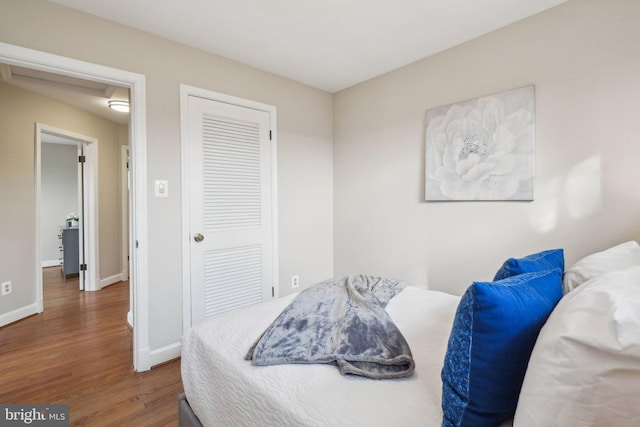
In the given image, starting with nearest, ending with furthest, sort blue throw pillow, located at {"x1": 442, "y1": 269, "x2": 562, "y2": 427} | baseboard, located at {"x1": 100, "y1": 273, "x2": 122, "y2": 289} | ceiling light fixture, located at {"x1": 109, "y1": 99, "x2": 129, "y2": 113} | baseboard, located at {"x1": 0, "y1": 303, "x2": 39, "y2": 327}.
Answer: blue throw pillow, located at {"x1": 442, "y1": 269, "x2": 562, "y2": 427}, baseboard, located at {"x1": 0, "y1": 303, "x2": 39, "y2": 327}, ceiling light fixture, located at {"x1": 109, "y1": 99, "x2": 129, "y2": 113}, baseboard, located at {"x1": 100, "y1": 273, "x2": 122, "y2": 289}

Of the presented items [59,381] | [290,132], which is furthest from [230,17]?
[59,381]

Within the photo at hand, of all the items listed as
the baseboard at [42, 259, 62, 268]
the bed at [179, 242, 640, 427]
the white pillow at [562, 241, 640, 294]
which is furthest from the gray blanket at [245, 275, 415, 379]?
the baseboard at [42, 259, 62, 268]

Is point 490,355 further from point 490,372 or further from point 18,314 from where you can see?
point 18,314

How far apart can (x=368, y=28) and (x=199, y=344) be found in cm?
235

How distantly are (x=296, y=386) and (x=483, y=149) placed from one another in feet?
7.10

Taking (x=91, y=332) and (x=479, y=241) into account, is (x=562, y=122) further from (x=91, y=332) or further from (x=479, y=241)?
(x=91, y=332)

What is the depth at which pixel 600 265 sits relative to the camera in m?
1.33

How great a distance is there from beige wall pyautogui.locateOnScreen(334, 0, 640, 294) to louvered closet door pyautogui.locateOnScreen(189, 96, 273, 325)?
3.34ft

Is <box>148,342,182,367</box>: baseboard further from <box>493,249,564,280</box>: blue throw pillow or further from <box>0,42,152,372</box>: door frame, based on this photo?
<box>493,249,564,280</box>: blue throw pillow

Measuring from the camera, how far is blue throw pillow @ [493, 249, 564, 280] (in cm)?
123

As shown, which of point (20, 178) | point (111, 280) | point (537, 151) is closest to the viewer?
point (537, 151)

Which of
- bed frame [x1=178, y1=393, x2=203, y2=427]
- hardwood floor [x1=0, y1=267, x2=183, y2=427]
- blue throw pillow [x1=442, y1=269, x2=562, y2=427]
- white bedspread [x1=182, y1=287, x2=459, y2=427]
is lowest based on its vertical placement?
hardwood floor [x1=0, y1=267, x2=183, y2=427]

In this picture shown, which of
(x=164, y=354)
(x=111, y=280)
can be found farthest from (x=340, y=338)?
(x=111, y=280)

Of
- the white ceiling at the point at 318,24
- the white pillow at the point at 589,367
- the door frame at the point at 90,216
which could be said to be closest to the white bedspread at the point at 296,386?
the white pillow at the point at 589,367
